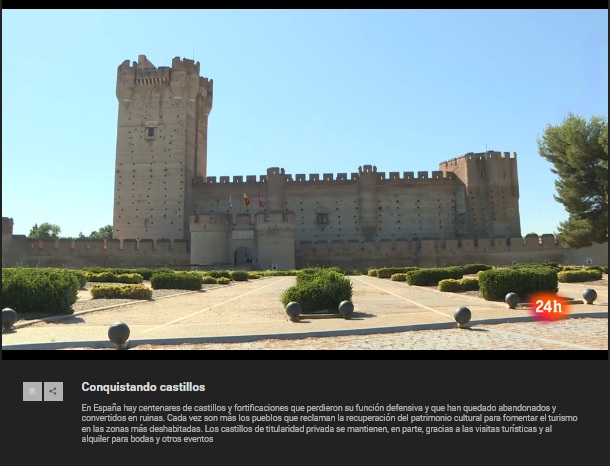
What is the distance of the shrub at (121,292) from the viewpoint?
1108 cm

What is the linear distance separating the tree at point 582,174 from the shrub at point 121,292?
14.5 meters

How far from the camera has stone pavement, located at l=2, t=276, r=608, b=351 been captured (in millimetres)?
4828

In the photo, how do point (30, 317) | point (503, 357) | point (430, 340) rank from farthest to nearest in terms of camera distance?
point (30, 317)
point (430, 340)
point (503, 357)

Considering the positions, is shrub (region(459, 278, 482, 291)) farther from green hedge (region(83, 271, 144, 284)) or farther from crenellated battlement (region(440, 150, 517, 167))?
crenellated battlement (region(440, 150, 517, 167))

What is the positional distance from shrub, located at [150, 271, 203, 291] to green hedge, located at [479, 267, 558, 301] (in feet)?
29.9

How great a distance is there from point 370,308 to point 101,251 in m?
32.1

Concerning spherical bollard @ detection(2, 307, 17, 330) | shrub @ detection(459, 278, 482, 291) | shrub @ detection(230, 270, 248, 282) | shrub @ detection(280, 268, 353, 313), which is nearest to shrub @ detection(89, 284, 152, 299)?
shrub @ detection(280, 268, 353, 313)

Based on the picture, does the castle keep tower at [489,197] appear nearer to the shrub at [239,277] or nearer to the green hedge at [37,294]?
the shrub at [239,277]

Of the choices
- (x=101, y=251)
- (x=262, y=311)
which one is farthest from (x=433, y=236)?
(x=262, y=311)

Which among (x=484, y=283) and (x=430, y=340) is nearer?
(x=430, y=340)

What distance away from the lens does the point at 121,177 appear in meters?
41.5

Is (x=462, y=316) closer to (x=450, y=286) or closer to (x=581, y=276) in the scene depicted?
(x=450, y=286)
